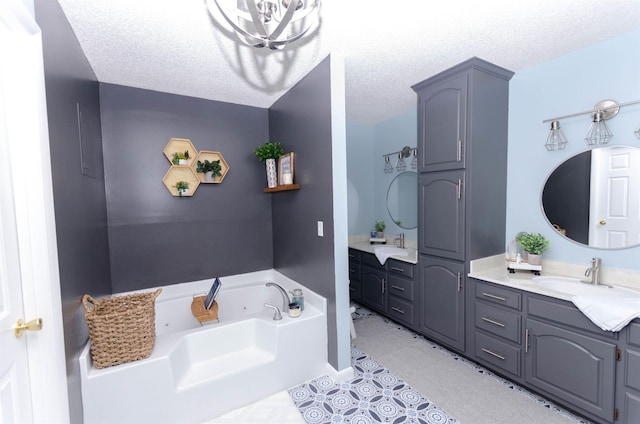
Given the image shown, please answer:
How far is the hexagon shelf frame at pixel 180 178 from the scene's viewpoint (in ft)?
8.68

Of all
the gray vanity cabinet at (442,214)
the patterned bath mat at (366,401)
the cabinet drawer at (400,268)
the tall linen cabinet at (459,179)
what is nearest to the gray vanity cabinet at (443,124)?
the tall linen cabinet at (459,179)

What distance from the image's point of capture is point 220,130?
288 cm

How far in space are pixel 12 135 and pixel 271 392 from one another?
2081 mm

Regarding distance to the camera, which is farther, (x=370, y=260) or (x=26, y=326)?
(x=370, y=260)

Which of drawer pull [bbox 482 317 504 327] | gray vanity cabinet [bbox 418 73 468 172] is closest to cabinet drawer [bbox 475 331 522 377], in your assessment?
drawer pull [bbox 482 317 504 327]

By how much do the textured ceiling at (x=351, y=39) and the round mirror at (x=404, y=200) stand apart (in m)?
1.30

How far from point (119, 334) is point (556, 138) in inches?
134

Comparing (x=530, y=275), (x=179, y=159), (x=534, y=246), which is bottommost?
(x=530, y=275)

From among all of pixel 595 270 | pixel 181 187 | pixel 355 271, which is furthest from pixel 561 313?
pixel 181 187

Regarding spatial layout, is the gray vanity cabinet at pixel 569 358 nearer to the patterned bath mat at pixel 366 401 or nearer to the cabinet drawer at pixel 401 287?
the patterned bath mat at pixel 366 401

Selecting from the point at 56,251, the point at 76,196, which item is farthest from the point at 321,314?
the point at 76,196

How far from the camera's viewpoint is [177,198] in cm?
272

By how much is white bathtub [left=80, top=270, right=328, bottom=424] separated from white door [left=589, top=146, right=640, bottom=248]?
6.96 feet

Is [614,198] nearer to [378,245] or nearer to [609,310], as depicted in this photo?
[609,310]
